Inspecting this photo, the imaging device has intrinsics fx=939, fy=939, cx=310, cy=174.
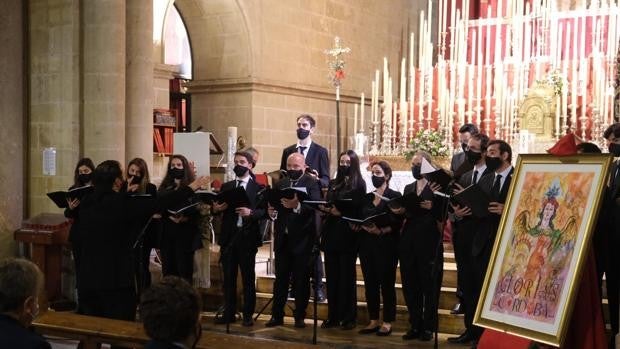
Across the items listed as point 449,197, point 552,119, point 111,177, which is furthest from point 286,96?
point 111,177

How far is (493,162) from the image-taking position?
20.9ft

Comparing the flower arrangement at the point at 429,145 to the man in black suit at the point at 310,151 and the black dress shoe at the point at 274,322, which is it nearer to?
the man in black suit at the point at 310,151

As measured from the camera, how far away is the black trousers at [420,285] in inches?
286

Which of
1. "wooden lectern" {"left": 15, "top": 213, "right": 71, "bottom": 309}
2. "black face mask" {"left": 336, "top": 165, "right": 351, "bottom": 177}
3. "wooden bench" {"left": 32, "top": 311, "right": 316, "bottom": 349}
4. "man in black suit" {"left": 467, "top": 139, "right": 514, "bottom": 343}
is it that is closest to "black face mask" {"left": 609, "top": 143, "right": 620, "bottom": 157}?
"man in black suit" {"left": 467, "top": 139, "right": 514, "bottom": 343}

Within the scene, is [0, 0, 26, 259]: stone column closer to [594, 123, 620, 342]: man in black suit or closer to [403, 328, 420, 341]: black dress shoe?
[403, 328, 420, 341]: black dress shoe

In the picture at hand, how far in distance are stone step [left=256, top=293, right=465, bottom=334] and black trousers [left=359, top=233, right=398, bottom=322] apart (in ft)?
1.48

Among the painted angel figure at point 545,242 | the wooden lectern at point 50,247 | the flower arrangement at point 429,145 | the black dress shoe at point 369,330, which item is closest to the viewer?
the painted angel figure at point 545,242

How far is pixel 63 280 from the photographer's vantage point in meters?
9.53

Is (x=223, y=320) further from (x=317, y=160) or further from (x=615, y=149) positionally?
(x=615, y=149)

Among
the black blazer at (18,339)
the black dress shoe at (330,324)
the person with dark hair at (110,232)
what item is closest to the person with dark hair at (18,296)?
the black blazer at (18,339)

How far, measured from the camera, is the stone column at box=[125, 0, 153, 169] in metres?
10.3

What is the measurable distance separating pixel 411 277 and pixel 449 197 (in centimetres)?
95

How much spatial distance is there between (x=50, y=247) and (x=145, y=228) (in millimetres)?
1925

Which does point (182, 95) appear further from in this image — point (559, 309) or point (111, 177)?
point (559, 309)
